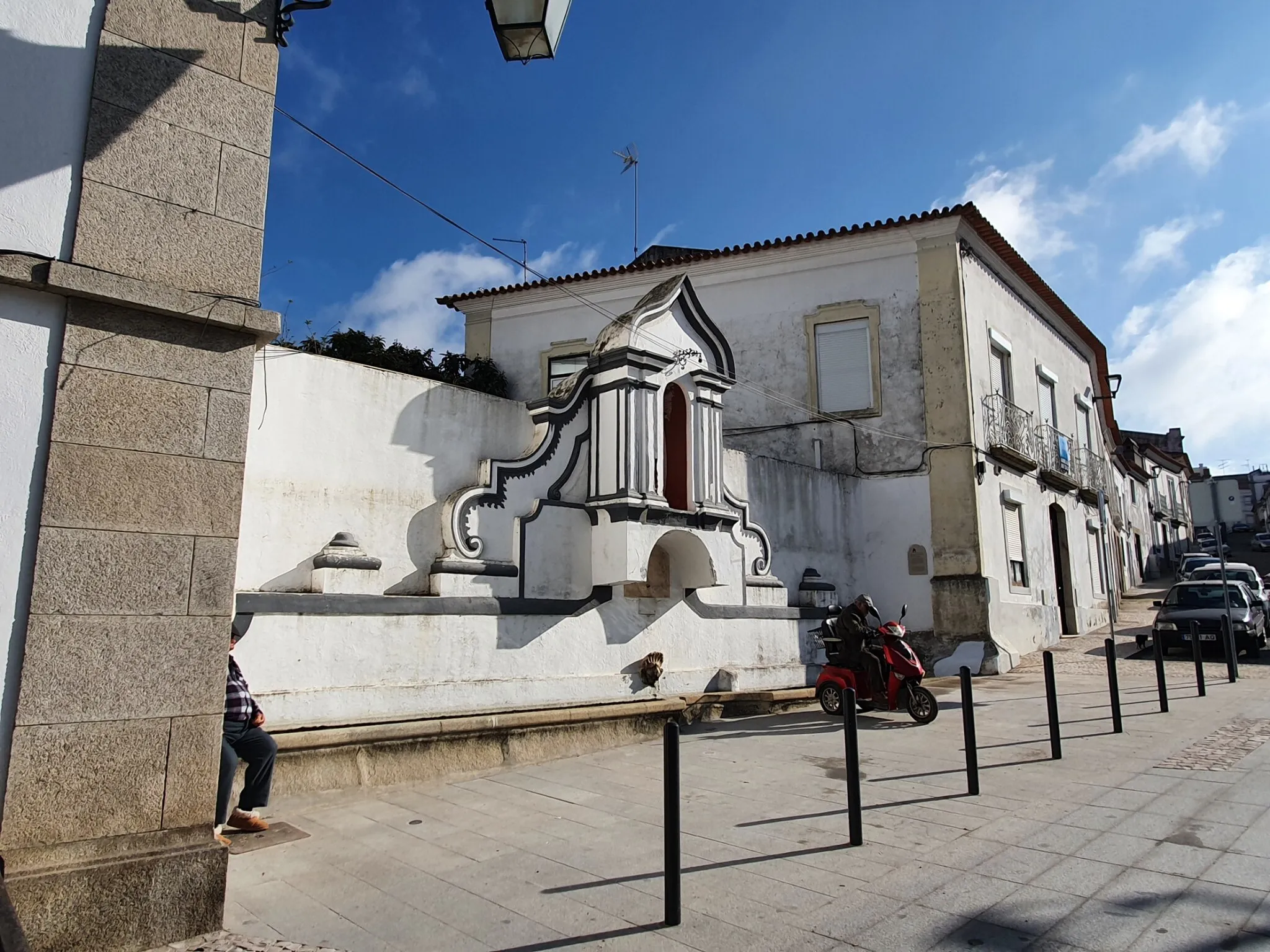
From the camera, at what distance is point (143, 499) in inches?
157

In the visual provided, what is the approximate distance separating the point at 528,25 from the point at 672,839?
164 inches

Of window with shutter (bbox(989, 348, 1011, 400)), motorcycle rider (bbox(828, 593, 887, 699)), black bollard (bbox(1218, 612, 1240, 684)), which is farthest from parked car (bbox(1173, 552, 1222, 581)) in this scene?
motorcycle rider (bbox(828, 593, 887, 699))

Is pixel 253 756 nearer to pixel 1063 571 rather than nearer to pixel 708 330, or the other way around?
pixel 708 330

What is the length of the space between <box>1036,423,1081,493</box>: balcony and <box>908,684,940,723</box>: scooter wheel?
10347mm

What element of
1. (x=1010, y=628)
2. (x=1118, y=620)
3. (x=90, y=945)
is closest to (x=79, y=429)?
(x=90, y=945)

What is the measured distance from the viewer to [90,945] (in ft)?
11.7

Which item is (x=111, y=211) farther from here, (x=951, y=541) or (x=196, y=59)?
(x=951, y=541)

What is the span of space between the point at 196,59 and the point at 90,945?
13.7ft

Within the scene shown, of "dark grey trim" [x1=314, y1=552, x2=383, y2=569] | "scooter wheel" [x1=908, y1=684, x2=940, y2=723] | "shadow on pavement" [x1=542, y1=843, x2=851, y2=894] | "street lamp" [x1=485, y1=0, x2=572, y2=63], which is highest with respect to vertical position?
"street lamp" [x1=485, y1=0, x2=572, y2=63]

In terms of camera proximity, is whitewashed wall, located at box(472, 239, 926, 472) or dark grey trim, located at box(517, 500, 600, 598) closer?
dark grey trim, located at box(517, 500, 600, 598)

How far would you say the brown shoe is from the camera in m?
5.36

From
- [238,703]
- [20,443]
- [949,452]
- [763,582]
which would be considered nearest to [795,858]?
[238,703]

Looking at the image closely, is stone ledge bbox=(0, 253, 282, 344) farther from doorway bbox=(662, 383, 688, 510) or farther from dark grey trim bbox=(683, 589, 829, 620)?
dark grey trim bbox=(683, 589, 829, 620)

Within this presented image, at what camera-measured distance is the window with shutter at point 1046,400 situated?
1889 centimetres
